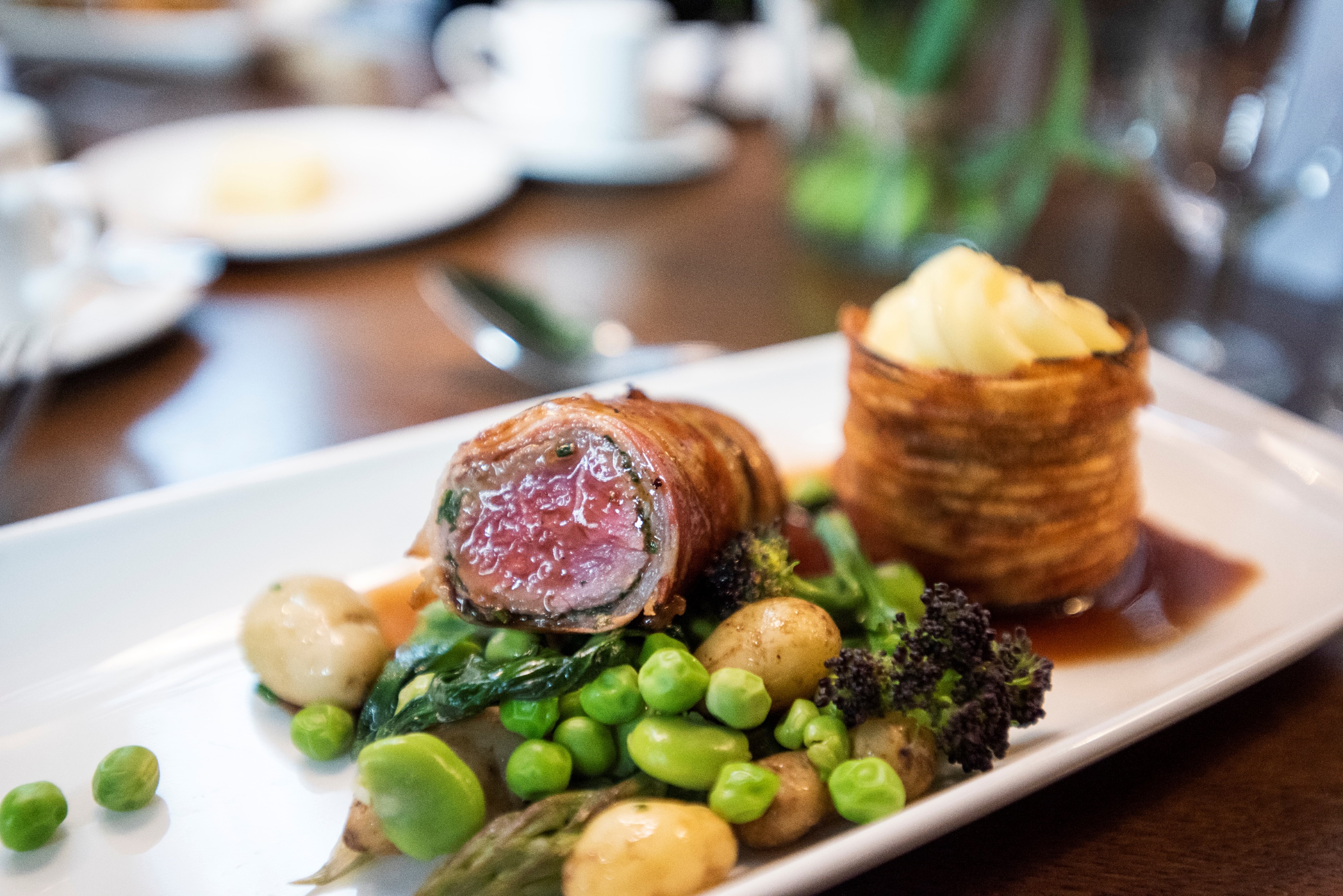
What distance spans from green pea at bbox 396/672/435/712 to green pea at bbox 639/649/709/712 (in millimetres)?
422

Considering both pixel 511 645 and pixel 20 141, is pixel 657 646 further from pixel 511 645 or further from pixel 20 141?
pixel 20 141

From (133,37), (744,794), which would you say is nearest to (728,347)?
(744,794)

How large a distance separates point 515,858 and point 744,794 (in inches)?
13.5

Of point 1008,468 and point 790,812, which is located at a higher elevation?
point 1008,468

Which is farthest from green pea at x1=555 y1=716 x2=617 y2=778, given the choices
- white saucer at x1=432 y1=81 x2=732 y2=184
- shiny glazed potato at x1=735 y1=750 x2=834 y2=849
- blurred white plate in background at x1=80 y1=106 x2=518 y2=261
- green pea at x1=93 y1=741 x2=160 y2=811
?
white saucer at x1=432 y1=81 x2=732 y2=184

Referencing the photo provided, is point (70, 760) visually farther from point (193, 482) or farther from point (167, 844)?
point (193, 482)

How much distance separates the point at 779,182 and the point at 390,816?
4.10 metres

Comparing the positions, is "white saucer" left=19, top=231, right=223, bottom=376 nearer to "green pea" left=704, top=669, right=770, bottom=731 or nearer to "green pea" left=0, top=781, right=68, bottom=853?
"green pea" left=0, top=781, right=68, bottom=853

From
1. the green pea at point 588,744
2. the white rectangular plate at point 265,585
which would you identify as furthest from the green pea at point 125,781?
the green pea at point 588,744

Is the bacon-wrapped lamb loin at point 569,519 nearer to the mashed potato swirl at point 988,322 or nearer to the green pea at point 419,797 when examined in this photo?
the green pea at point 419,797

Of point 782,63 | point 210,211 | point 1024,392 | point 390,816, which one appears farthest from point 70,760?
point 782,63

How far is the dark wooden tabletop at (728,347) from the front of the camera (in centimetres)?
153

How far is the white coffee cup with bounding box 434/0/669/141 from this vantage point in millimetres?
4453

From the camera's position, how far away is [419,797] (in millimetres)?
1446
